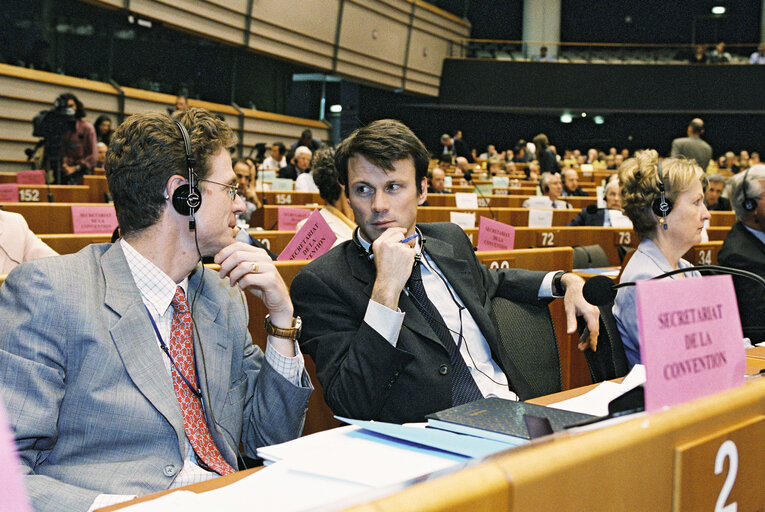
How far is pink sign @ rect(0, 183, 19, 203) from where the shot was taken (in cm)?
536

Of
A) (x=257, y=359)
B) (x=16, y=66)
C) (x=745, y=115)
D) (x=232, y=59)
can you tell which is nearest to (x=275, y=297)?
(x=257, y=359)

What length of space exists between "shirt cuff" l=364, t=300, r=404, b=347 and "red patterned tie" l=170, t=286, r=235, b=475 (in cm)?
38

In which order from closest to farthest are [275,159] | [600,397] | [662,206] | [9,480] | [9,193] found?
[9,480]
[600,397]
[662,206]
[9,193]
[275,159]

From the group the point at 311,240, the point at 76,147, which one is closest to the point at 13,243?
the point at 311,240

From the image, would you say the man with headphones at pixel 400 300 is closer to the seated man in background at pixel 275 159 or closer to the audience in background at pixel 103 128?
the audience in background at pixel 103 128

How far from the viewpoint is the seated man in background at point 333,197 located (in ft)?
11.2

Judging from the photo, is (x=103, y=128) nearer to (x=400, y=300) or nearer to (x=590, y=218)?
(x=590, y=218)

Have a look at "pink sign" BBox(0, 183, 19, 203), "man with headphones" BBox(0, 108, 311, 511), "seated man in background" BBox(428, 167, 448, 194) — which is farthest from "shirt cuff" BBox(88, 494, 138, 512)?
"seated man in background" BBox(428, 167, 448, 194)

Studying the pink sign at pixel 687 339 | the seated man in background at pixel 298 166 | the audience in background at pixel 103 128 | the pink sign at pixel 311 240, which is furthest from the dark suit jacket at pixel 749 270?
the audience in background at pixel 103 128

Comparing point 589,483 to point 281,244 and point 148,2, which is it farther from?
point 148,2

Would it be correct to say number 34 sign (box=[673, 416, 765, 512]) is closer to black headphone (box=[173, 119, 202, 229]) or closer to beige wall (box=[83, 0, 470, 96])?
black headphone (box=[173, 119, 202, 229])

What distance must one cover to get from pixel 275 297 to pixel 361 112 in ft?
54.5

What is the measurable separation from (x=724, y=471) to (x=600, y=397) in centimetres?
73

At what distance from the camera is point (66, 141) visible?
7.88 meters
